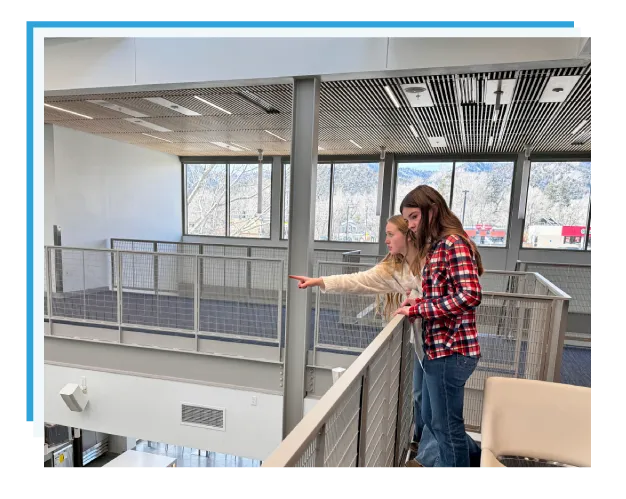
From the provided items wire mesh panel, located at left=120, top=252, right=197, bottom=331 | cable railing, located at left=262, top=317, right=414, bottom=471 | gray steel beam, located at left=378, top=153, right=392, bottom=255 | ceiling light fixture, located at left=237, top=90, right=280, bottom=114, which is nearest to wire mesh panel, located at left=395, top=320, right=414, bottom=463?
cable railing, located at left=262, top=317, right=414, bottom=471

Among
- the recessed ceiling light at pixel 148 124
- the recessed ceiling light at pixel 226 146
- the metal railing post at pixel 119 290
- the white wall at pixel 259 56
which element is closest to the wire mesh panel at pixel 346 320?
the white wall at pixel 259 56

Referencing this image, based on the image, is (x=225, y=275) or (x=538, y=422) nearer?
(x=538, y=422)

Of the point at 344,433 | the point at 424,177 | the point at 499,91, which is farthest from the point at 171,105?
the point at 424,177

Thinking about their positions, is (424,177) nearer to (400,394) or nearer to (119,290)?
(119,290)

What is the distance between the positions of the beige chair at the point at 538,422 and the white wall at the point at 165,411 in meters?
3.14

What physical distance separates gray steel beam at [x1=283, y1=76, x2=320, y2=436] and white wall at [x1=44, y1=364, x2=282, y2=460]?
35.4 inches

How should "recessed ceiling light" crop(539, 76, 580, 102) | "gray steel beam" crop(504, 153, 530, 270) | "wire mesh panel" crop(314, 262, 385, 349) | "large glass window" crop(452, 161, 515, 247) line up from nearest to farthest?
"recessed ceiling light" crop(539, 76, 580, 102) → "wire mesh panel" crop(314, 262, 385, 349) → "gray steel beam" crop(504, 153, 530, 270) → "large glass window" crop(452, 161, 515, 247)

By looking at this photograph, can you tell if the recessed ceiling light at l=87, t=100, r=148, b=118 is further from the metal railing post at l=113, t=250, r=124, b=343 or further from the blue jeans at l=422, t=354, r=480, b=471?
the blue jeans at l=422, t=354, r=480, b=471

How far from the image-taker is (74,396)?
5.25 meters

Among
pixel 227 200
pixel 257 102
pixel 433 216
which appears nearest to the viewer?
pixel 433 216

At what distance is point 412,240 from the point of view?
Answer: 196cm

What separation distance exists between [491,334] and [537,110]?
3047mm

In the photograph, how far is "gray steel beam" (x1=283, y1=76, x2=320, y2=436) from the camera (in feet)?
12.8

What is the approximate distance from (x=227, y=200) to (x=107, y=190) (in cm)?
275
